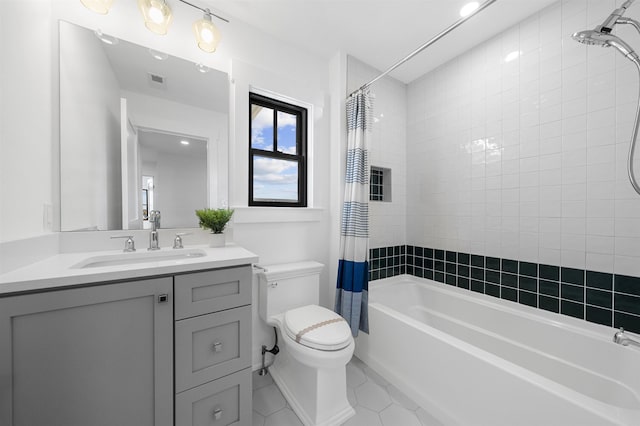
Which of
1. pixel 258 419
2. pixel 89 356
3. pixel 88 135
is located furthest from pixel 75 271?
pixel 258 419

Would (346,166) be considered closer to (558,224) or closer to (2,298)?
(558,224)

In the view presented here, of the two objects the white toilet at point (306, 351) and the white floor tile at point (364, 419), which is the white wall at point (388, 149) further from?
the white floor tile at point (364, 419)

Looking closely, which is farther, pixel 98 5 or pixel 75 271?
pixel 98 5

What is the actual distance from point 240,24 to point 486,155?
213 centimetres

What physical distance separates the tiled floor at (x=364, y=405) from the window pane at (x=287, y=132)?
174 cm

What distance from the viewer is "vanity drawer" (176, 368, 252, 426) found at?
38.8 inches

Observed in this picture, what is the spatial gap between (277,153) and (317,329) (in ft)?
4.37

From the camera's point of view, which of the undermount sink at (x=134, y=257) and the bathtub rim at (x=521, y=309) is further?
the bathtub rim at (x=521, y=309)

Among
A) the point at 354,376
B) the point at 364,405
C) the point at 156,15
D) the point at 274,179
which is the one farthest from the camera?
the point at 274,179

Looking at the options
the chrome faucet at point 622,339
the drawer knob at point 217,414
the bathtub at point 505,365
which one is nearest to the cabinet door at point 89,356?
the drawer knob at point 217,414

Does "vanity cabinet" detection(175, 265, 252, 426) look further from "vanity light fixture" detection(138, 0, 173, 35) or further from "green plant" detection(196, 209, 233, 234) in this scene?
"vanity light fixture" detection(138, 0, 173, 35)

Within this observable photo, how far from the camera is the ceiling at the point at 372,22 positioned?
5.06 ft

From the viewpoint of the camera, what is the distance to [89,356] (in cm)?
82

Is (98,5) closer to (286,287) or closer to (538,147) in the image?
(286,287)
